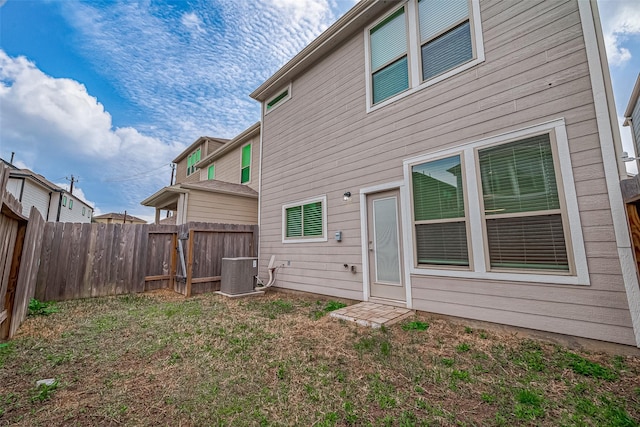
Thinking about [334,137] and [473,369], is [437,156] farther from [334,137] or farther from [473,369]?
[473,369]

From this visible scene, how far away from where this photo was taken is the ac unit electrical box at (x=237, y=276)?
5.95m

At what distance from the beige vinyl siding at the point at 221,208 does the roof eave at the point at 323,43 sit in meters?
3.65

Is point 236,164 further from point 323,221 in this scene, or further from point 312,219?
point 323,221

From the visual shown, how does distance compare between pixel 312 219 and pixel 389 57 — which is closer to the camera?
pixel 389 57

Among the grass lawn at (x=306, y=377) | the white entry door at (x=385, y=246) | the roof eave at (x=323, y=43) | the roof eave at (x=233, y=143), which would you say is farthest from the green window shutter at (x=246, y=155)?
the grass lawn at (x=306, y=377)

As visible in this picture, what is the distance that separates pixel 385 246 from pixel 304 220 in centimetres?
226

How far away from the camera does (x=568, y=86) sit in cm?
299

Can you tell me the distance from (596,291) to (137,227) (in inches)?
330

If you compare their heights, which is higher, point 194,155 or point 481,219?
point 194,155

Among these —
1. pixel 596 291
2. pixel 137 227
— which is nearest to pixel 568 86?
pixel 596 291

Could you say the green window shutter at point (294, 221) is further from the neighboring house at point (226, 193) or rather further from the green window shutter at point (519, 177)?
the green window shutter at point (519, 177)

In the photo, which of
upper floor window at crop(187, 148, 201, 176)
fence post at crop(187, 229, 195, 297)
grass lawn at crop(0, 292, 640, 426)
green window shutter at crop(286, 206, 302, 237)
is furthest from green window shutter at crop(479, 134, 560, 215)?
upper floor window at crop(187, 148, 201, 176)

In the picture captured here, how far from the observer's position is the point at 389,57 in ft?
15.8

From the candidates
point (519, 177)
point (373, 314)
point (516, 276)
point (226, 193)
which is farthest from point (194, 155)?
Answer: point (516, 276)
